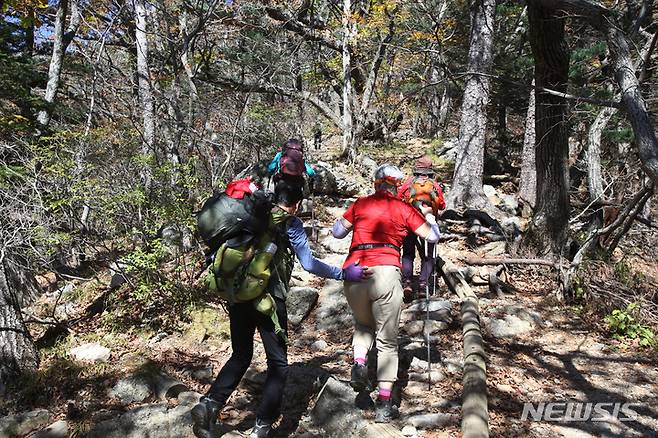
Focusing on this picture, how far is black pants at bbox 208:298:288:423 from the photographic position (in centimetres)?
319

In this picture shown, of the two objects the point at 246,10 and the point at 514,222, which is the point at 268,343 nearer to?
the point at 514,222

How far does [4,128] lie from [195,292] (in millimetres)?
5356

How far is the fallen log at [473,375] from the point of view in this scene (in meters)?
3.24

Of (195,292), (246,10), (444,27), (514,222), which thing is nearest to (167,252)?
(195,292)

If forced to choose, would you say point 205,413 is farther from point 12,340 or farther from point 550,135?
point 550,135

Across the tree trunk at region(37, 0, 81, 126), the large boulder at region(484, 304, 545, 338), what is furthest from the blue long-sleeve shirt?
the tree trunk at region(37, 0, 81, 126)

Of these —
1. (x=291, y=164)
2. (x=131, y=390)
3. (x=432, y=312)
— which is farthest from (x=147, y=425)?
(x=432, y=312)

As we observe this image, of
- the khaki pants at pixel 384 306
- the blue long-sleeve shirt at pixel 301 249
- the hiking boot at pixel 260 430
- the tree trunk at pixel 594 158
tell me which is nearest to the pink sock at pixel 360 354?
the khaki pants at pixel 384 306

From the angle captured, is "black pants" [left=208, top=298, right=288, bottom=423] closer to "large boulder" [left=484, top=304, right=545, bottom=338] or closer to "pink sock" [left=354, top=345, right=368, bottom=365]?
"pink sock" [left=354, top=345, right=368, bottom=365]

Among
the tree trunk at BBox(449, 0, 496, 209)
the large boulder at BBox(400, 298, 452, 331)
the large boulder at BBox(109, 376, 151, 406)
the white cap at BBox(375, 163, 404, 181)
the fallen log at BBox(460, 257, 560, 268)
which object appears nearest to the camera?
the white cap at BBox(375, 163, 404, 181)

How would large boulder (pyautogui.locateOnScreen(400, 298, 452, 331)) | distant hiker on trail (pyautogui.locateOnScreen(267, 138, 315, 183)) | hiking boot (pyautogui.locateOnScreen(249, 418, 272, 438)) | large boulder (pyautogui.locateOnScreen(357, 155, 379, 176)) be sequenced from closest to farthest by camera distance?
hiking boot (pyautogui.locateOnScreen(249, 418, 272, 438)) < distant hiker on trail (pyautogui.locateOnScreen(267, 138, 315, 183)) < large boulder (pyautogui.locateOnScreen(400, 298, 452, 331)) < large boulder (pyautogui.locateOnScreen(357, 155, 379, 176))

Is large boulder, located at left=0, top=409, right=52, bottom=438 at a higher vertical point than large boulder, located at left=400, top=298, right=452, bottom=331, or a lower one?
lower

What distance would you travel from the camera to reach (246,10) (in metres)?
13.1

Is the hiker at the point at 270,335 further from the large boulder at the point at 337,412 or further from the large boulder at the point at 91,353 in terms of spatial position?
the large boulder at the point at 91,353
